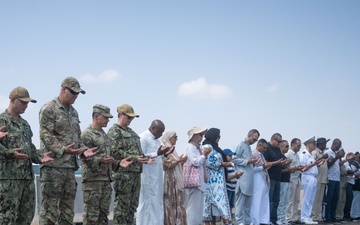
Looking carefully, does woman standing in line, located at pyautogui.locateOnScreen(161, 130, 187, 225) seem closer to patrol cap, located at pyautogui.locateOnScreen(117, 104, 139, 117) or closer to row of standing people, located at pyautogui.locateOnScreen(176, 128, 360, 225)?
row of standing people, located at pyautogui.locateOnScreen(176, 128, 360, 225)

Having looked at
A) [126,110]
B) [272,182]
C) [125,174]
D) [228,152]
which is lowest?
[125,174]

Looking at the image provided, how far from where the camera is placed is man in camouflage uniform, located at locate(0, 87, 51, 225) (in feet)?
22.0

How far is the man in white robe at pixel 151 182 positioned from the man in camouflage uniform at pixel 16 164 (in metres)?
3.05

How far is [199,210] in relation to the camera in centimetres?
1081

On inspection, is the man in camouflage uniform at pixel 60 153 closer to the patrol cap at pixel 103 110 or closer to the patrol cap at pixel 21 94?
the patrol cap at pixel 21 94

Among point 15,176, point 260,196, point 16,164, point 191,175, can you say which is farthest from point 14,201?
point 260,196

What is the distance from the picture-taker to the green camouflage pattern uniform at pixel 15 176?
670 cm

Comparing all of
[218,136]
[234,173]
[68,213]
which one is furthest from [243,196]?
[68,213]

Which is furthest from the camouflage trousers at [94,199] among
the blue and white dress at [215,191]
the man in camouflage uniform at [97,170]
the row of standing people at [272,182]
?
the blue and white dress at [215,191]

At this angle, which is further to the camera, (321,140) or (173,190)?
(321,140)

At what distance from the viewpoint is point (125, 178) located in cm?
895

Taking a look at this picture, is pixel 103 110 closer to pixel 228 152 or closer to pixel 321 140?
A: pixel 228 152

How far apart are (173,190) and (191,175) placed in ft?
1.66

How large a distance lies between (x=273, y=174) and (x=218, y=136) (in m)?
1.97
